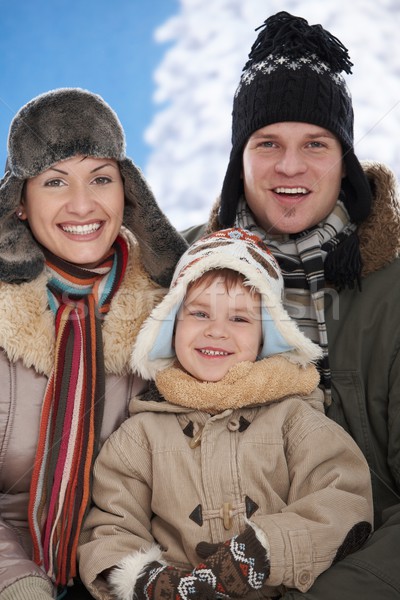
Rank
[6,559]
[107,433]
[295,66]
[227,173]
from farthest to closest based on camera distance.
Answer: [227,173] < [295,66] < [107,433] < [6,559]

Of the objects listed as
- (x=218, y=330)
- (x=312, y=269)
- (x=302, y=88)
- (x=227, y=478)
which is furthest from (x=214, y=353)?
(x=302, y=88)

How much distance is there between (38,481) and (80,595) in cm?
33

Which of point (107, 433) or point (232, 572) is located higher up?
point (107, 433)

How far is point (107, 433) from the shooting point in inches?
77.9

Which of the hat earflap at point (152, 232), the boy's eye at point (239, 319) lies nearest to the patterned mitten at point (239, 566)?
the boy's eye at point (239, 319)

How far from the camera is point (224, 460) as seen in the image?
1730 mm

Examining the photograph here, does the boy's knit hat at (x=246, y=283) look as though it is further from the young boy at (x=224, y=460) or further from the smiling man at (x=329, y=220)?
the smiling man at (x=329, y=220)

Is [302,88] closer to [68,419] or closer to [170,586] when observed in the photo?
[68,419]

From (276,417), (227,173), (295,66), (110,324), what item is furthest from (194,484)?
(295,66)

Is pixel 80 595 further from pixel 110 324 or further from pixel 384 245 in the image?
pixel 384 245

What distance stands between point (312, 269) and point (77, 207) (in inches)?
28.3

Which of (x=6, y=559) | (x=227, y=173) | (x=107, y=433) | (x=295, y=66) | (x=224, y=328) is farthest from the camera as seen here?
(x=227, y=173)

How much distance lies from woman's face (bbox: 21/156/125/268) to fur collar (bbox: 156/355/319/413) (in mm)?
477

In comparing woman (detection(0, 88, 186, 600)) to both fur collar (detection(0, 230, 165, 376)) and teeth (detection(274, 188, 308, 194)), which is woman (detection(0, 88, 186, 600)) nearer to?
fur collar (detection(0, 230, 165, 376))
